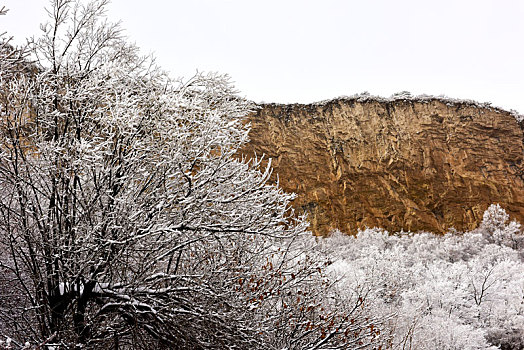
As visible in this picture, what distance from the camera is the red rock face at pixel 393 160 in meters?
24.0

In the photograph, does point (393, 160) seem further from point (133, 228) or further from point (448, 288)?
point (133, 228)

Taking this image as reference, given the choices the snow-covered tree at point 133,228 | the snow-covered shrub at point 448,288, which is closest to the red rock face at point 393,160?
the snow-covered shrub at point 448,288

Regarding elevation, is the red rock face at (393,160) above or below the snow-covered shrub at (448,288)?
above

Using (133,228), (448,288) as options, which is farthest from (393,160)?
(133,228)

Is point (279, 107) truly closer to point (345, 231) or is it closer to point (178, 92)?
point (345, 231)

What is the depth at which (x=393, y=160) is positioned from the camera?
24734mm

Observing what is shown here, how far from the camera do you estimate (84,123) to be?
17.1ft

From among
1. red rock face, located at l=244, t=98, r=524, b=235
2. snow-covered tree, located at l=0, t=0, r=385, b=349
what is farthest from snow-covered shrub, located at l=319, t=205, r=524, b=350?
snow-covered tree, located at l=0, t=0, r=385, b=349

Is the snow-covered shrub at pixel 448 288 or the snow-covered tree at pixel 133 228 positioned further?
the snow-covered shrub at pixel 448 288

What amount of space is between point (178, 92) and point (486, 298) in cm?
1326

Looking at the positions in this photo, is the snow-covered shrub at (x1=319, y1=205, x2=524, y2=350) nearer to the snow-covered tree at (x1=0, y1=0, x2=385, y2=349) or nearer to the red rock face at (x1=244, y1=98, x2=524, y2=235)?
the red rock face at (x1=244, y1=98, x2=524, y2=235)

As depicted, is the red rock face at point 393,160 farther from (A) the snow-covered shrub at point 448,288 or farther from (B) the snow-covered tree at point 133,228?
(B) the snow-covered tree at point 133,228

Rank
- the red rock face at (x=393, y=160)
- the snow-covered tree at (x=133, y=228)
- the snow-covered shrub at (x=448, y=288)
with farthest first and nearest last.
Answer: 1. the red rock face at (x=393, y=160)
2. the snow-covered shrub at (x=448, y=288)
3. the snow-covered tree at (x=133, y=228)

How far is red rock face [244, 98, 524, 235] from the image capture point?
945 inches
